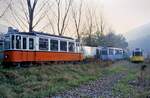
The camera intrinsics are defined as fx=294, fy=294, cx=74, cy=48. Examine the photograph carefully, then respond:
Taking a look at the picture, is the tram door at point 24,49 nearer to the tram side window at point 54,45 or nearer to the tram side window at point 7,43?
the tram side window at point 7,43

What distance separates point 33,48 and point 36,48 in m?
0.36

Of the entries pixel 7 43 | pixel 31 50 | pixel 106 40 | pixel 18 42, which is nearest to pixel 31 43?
pixel 31 50

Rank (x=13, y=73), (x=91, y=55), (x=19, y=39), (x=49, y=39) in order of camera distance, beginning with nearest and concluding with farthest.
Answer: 1. (x=13, y=73)
2. (x=19, y=39)
3. (x=49, y=39)
4. (x=91, y=55)

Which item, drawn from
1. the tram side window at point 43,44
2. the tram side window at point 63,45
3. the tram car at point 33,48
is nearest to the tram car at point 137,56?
the tram car at point 33,48

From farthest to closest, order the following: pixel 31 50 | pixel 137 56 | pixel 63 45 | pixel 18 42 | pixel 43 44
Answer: pixel 137 56
pixel 63 45
pixel 43 44
pixel 31 50
pixel 18 42

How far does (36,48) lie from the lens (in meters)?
25.4

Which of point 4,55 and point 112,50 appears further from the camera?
point 112,50

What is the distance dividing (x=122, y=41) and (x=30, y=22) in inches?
2637

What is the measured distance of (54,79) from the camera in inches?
858

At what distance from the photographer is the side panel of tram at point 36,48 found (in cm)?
2314

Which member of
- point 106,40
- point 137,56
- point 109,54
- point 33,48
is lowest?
point 137,56

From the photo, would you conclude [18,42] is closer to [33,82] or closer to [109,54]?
[33,82]

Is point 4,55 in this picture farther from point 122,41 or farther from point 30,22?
point 122,41

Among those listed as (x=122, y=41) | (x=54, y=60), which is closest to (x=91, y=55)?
(x=54, y=60)
